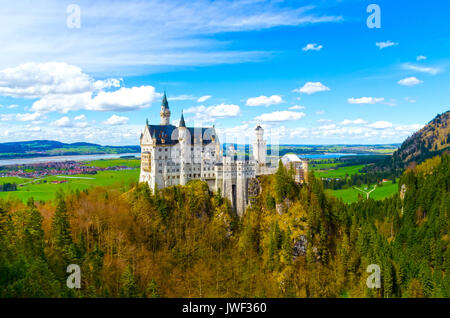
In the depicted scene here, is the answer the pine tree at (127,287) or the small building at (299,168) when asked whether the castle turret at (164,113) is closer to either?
the small building at (299,168)

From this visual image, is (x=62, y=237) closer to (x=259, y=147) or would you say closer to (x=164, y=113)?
(x=164, y=113)

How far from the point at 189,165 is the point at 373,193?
115 metres

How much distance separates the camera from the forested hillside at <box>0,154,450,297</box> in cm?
5444

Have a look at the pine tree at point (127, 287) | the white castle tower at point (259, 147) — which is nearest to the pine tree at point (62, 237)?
the pine tree at point (127, 287)

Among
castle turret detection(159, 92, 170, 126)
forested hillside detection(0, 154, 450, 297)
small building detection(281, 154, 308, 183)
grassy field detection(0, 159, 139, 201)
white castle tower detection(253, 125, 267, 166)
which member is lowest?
forested hillside detection(0, 154, 450, 297)

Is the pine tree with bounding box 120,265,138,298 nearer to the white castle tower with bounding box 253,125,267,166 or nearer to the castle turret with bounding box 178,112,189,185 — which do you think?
the castle turret with bounding box 178,112,189,185

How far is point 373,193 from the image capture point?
512 feet

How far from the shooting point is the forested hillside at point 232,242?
179ft

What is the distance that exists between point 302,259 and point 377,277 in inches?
673

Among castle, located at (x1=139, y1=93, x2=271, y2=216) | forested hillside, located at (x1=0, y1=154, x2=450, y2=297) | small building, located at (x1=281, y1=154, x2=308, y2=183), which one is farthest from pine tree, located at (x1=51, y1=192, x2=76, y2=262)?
small building, located at (x1=281, y1=154, x2=308, y2=183)

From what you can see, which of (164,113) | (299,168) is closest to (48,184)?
(164,113)

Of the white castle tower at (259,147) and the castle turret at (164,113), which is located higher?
the castle turret at (164,113)

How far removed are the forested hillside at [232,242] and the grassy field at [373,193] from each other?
5506cm

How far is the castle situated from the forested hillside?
3.13 metres
